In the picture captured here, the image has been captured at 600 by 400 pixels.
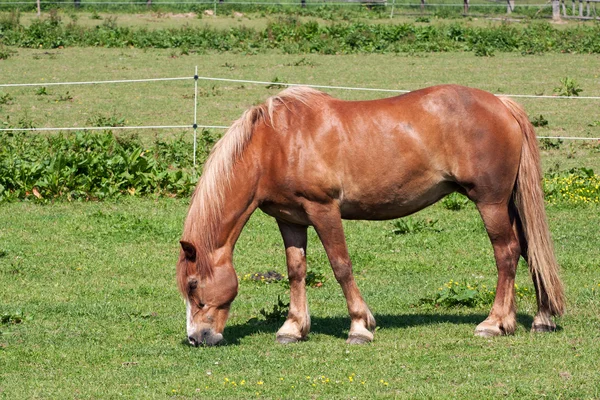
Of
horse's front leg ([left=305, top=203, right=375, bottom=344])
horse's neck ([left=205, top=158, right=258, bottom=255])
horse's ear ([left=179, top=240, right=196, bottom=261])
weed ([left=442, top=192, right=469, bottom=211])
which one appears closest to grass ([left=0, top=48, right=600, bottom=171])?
weed ([left=442, top=192, right=469, bottom=211])

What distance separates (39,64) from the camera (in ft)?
77.5

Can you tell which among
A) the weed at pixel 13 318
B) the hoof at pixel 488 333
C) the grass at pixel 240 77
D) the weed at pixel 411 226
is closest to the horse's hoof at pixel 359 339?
the hoof at pixel 488 333

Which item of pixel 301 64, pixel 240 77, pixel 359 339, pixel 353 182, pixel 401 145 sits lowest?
pixel 359 339

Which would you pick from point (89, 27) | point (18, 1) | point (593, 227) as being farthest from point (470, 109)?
point (18, 1)

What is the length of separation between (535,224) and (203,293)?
286 cm

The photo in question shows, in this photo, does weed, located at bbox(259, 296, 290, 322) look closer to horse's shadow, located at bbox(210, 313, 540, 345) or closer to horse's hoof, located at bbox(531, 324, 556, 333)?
horse's shadow, located at bbox(210, 313, 540, 345)

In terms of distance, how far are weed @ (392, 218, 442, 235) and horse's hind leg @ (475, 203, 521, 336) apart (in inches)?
158

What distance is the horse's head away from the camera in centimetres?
717

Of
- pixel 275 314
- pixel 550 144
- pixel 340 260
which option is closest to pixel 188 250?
pixel 340 260

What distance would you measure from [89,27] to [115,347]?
23.0 metres

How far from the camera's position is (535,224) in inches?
300

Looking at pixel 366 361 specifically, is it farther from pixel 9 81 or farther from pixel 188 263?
pixel 9 81

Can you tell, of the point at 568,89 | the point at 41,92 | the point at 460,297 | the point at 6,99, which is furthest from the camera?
the point at 41,92

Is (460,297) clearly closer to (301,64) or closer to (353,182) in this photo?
(353,182)
